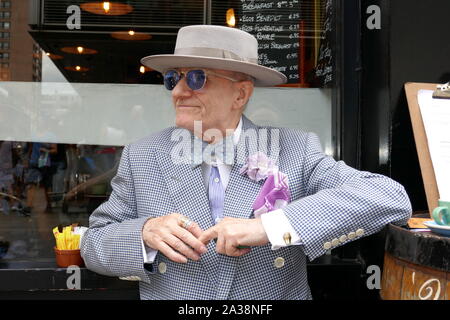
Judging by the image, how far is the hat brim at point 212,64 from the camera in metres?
1.94

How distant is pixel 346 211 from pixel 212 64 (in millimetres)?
727

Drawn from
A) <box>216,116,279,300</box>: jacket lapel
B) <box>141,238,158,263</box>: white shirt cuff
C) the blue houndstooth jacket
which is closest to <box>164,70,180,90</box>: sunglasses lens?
the blue houndstooth jacket

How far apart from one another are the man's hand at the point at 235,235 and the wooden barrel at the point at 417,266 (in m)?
0.52

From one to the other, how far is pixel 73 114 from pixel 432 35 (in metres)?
2.14

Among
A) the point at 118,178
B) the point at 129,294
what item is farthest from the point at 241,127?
the point at 129,294

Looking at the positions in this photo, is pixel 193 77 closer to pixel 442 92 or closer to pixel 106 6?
pixel 442 92

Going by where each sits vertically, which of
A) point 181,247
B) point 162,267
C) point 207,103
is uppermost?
point 207,103

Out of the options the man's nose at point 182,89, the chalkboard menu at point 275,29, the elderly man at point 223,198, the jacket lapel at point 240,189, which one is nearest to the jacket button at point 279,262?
the elderly man at point 223,198

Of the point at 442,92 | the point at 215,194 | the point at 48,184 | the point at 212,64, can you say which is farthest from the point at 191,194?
the point at 48,184

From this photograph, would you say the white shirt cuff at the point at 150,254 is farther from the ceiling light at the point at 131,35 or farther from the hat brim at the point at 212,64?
the ceiling light at the point at 131,35

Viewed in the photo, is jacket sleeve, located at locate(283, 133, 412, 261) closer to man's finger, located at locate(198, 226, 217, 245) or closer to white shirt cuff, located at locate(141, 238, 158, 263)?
man's finger, located at locate(198, 226, 217, 245)

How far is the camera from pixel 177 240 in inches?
64.9

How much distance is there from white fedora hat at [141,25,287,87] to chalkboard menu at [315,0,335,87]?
4.14 feet

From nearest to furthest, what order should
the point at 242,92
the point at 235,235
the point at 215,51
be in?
the point at 235,235, the point at 215,51, the point at 242,92
